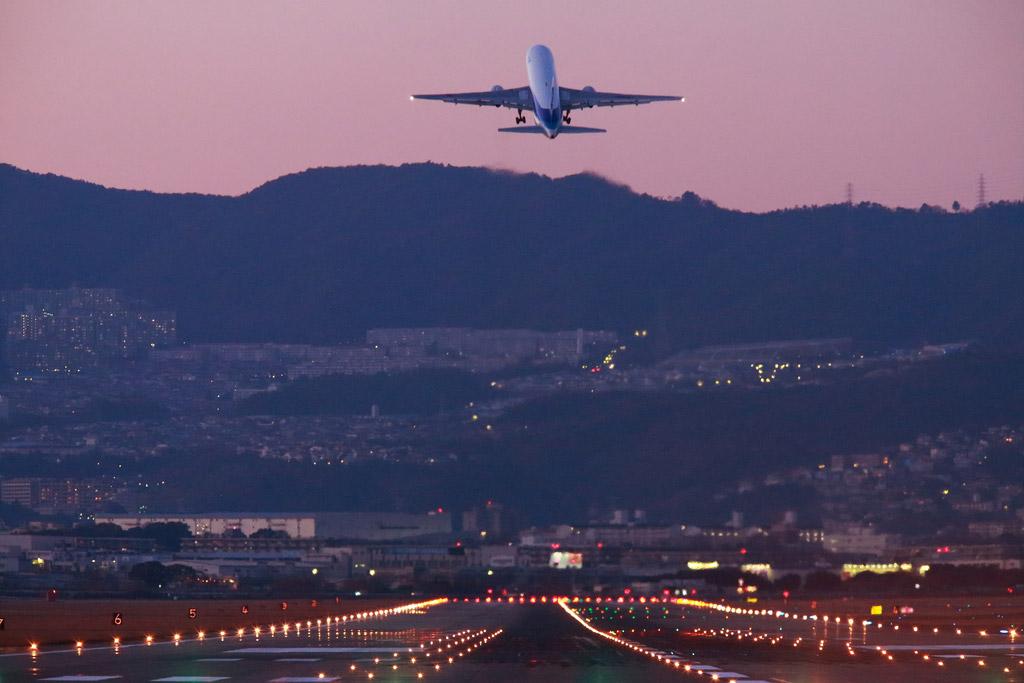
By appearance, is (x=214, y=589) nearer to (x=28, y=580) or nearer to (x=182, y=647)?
(x=28, y=580)

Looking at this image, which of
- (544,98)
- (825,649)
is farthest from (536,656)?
(544,98)

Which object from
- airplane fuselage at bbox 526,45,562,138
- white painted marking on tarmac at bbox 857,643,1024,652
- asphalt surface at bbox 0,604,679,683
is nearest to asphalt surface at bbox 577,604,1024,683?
white painted marking on tarmac at bbox 857,643,1024,652

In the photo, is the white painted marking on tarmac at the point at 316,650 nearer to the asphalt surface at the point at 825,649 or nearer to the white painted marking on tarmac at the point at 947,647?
the asphalt surface at the point at 825,649

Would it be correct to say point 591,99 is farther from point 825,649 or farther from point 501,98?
point 825,649

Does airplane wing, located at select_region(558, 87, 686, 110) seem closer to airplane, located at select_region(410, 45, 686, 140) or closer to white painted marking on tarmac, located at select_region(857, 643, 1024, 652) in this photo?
airplane, located at select_region(410, 45, 686, 140)

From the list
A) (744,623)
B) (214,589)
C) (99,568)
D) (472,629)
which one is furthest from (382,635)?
(99,568)

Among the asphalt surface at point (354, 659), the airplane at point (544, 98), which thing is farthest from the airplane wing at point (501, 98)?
the asphalt surface at point (354, 659)

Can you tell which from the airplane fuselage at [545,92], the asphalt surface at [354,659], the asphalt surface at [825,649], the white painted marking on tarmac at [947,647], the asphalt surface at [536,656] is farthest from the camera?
the airplane fuselage at [545,92]
